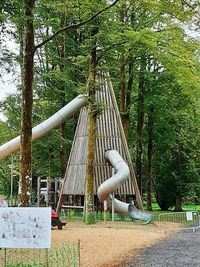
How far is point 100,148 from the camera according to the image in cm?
2405

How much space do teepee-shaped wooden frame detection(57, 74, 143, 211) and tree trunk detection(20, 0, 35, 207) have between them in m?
11.2

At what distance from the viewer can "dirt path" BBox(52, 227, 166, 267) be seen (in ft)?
33.9

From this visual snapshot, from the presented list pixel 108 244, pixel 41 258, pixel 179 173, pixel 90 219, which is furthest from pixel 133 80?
pixel 41 258

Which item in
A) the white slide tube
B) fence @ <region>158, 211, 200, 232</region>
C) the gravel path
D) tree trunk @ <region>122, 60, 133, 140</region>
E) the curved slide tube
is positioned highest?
tree trunk @ <region>122, 60, 133, 140</region>

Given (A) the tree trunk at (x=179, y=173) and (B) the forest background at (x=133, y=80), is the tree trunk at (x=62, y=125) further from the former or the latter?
(A) the tree trunk at (x=179, y=173)

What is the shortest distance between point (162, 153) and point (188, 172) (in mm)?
2712

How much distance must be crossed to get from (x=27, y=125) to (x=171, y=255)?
4792 mm

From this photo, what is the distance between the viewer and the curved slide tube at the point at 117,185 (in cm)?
2097

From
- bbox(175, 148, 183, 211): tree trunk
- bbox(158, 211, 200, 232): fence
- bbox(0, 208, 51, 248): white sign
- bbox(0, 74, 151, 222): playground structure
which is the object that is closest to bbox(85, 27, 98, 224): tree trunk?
bbox(0, 74, 151, 222): playground structure

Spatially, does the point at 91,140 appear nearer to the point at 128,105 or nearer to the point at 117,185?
the point at 117,185

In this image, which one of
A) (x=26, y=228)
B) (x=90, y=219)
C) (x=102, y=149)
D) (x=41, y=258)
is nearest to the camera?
(x=26, y=228)

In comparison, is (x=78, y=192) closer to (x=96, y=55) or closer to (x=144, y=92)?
(x=96, y=55)

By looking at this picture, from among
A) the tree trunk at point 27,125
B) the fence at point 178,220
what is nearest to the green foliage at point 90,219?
the fence at point 178,220

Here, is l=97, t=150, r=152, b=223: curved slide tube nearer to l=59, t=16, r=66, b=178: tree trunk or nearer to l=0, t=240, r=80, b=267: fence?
l=59, t=16, r=66, b=178: tree trunk
